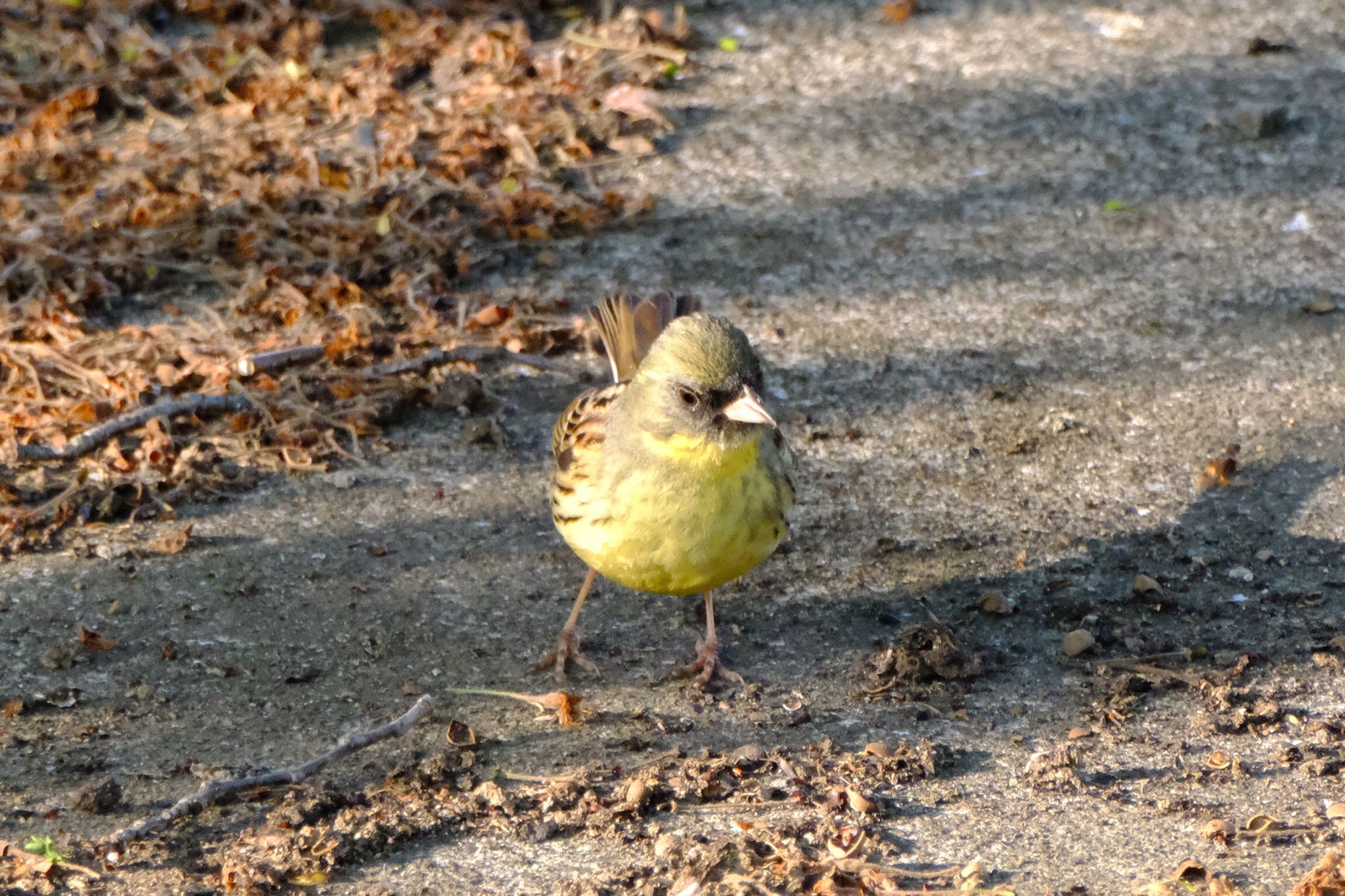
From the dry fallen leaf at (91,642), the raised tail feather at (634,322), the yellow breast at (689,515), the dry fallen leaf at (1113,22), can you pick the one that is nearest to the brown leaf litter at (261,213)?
the dry fallen leaf at (91,642)

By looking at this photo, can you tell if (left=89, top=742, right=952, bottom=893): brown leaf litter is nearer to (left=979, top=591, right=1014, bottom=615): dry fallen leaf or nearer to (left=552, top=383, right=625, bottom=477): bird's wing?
(left=979, top=591, right=1014, bottom=615): dry fallen leaf

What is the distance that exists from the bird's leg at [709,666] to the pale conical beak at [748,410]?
2.51ft

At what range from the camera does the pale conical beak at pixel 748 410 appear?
4.54m

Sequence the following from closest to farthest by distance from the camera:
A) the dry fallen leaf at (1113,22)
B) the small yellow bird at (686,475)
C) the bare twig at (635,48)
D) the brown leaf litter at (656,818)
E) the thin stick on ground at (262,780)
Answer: the brown leaf litter at (656,818) → the thin stick on ground at (262,780) → the small yellow bird at (686,475) → the bare twig at (635,48) → the dry fallen leaf at (1113,22)

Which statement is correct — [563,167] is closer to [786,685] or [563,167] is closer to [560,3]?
[560,3]

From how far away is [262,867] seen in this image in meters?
3.94

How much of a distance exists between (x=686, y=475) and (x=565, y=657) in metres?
0.85

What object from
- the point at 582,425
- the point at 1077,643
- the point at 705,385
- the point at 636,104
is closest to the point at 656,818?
the point at 705,385

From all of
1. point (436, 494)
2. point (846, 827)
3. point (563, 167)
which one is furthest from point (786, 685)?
point (563, 167)

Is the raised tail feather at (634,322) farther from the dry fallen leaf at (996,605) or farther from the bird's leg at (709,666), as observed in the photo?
the dry fallen leaf at (996,605)

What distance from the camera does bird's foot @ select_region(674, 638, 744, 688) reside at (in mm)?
5027

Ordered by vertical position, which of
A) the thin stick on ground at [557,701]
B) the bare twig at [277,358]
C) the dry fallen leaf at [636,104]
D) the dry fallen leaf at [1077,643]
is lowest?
the thin stick on ground at [557,701]

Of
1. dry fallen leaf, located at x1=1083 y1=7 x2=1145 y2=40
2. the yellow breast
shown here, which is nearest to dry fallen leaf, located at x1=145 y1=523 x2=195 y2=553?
the yellow breast

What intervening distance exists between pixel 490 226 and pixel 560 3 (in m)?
2.61
